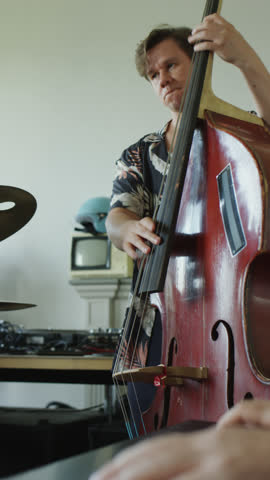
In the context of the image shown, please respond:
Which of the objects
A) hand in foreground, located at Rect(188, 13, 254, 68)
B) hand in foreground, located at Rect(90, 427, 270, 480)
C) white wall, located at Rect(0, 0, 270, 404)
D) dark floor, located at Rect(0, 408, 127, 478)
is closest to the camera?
hand in foreground, located at Rect(90, 427, 270, 480)

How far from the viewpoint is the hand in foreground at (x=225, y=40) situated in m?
0.65

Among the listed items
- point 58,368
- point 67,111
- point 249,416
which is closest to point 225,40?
point 249,416

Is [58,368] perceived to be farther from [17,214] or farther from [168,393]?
[168,393]

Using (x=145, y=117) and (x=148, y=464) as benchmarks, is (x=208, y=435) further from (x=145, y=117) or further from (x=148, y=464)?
(x=145, y=117)

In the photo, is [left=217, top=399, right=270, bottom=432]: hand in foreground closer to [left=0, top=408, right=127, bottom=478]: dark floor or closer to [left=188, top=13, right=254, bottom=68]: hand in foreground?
[left=188, top=13, right=254, bottom=68]: hand in foreground

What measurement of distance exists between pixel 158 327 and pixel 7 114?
2536mm

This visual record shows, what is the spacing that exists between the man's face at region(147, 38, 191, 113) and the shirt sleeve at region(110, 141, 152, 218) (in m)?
0.09

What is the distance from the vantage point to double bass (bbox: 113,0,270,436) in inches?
19.8

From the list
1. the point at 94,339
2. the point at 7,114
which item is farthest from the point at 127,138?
the point at 94,339

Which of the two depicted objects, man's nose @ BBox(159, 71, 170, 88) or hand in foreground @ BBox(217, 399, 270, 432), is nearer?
hand in foreground @ BBox(217, 399, 270, 432)

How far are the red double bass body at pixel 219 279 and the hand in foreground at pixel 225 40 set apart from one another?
8 cm

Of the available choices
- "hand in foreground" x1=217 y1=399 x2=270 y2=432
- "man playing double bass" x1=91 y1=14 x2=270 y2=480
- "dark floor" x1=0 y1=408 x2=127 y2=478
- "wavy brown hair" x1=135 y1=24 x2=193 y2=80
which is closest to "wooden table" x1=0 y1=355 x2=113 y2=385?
"dark floor" x1=0 y1=408 x2=127 y2=478

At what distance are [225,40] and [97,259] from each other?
1680mm

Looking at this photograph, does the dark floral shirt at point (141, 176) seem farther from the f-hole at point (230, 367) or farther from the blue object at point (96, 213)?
the blue object at point (96, 213)
